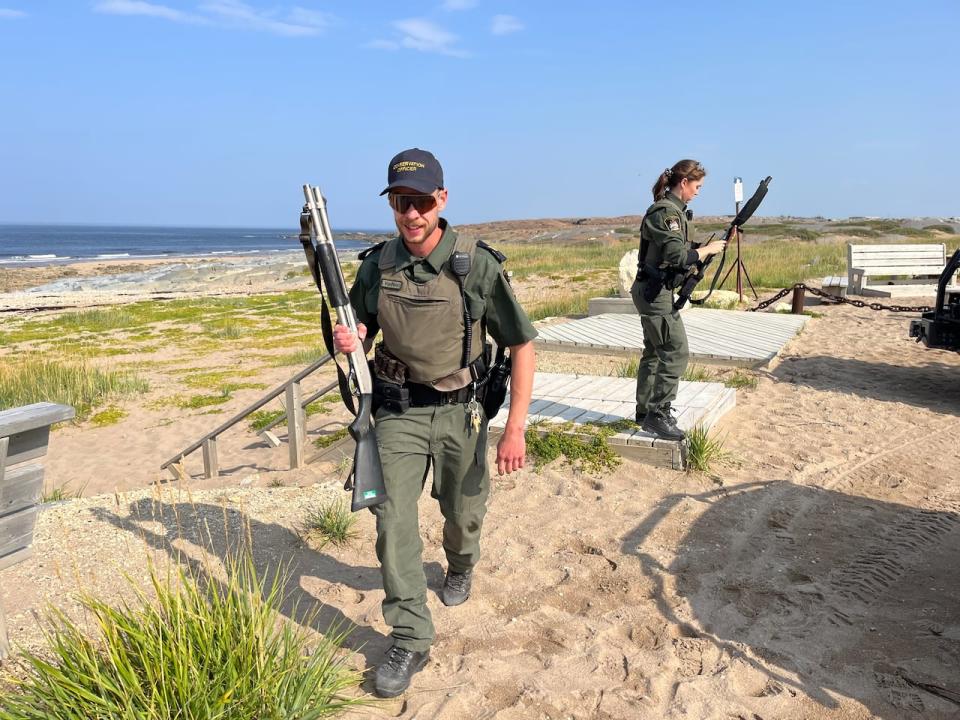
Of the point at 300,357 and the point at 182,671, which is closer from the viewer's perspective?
the point at 182,671

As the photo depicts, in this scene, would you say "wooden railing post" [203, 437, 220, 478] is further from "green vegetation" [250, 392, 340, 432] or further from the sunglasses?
the sunglasses

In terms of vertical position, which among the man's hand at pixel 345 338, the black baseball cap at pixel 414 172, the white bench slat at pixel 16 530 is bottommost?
the white bench slat at pixel 16 530

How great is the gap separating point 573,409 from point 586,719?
411 cm

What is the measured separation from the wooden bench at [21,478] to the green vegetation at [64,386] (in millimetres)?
7759

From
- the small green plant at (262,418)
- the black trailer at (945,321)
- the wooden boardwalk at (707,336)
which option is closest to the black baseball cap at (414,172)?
the black trailer at (945,321)

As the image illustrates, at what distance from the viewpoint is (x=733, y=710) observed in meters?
3.04

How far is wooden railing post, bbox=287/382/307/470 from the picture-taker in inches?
262

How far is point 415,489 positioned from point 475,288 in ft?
2.92

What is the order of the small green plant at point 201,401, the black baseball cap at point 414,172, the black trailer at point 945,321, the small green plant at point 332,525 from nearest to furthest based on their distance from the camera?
the black baseball cap at point 414,172
the small green plant at point 332,525
the black trailer at point 945,321
the small green plant at point 201,401

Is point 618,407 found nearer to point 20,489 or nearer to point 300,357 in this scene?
point 20,489

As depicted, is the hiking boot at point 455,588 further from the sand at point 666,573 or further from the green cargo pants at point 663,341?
the green cargo pants at point 663,341

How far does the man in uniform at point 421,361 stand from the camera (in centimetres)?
321

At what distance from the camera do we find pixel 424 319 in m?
3.26

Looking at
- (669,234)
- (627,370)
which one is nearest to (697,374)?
(627,370)
